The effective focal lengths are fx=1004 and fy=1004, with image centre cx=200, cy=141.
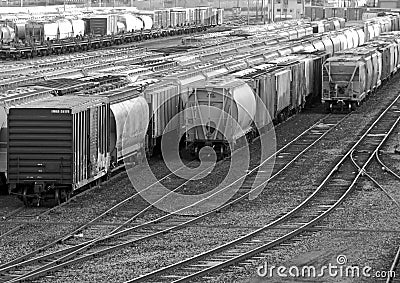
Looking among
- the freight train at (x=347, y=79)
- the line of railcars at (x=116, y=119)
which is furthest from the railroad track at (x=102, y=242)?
the freight train at (x=347, y=79)

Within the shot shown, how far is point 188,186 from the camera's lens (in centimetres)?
2669

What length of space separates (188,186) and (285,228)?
19.1 ft

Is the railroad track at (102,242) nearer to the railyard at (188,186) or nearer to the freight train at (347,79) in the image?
the railyard at (188,186)

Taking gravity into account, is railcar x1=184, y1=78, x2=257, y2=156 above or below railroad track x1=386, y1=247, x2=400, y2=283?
above

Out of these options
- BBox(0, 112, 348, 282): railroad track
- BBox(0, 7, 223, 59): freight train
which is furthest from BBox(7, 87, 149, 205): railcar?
BBox(0, 7, 223, 59): freight train

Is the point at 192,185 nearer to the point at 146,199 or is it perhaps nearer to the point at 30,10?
the point at 146,199

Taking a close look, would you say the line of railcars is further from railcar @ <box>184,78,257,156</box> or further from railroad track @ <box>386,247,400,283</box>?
railroad track @ <box>386,247,400,283</box>

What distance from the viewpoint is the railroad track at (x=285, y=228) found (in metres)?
17.2

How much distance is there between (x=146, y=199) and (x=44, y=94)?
5.75m

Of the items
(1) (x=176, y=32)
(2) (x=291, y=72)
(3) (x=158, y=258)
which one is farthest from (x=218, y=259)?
(1) (x=176, y=32)

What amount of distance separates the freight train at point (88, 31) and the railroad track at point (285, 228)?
4585cm

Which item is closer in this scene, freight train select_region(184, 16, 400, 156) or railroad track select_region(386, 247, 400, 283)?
railroad track select_region(386, 247, 400, 283)

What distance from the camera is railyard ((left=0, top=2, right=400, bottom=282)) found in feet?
59.6

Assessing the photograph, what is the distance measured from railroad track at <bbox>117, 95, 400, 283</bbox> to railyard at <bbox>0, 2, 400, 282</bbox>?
4 centimetres
